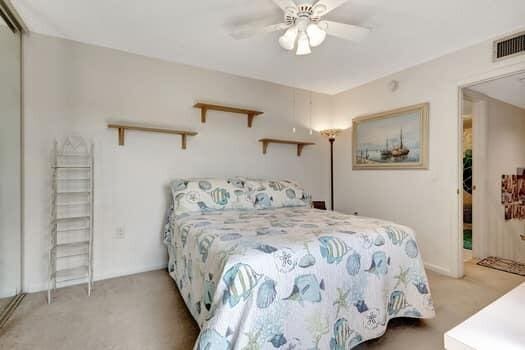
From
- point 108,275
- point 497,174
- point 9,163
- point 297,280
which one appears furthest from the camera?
point 497,174

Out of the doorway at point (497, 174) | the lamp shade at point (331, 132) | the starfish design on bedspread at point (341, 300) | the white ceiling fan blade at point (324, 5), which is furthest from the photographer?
the lamp shade at point (331, 132)

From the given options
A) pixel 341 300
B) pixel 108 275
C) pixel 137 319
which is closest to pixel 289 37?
pixel 341 300

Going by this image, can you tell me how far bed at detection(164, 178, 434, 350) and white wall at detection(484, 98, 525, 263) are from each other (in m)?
2.52

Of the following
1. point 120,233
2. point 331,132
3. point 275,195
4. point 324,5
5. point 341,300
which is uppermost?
point 324,5

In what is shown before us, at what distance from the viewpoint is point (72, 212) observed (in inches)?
97.2

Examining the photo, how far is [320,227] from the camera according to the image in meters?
1.87

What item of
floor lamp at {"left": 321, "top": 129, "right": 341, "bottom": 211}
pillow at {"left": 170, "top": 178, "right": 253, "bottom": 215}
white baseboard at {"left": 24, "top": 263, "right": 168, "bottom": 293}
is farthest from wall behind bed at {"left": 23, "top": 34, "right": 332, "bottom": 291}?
floor lamp at {"left": 321, "top": 129, "right": 341, "bottom": 211}

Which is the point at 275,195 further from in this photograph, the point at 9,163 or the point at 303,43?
the point at 9,163

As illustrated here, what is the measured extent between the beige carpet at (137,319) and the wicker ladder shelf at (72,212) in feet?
0.72

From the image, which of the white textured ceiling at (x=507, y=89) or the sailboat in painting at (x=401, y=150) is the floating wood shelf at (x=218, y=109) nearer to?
the sailboat in painting at (x=401, y=150)

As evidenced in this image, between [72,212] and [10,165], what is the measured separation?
2.00 ft

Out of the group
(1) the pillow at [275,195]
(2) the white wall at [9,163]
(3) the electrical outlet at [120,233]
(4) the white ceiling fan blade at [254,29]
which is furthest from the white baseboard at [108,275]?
(4) the white ceiling fan blade at [254,29]

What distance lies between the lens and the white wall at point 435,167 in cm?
257

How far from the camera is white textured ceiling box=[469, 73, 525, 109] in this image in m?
2.83
